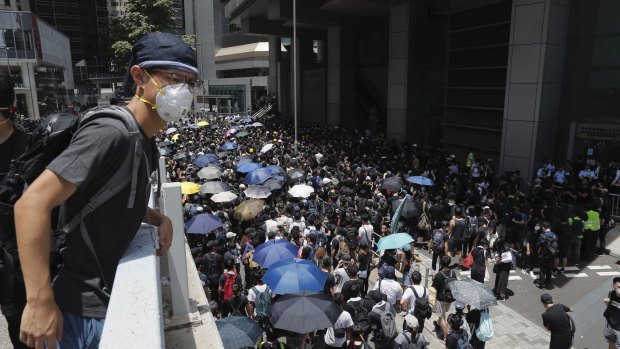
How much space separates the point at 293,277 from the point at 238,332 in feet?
5.21

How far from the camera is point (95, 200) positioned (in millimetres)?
1609

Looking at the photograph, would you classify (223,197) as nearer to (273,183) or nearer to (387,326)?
(273,183)

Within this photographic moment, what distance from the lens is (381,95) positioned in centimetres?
3653

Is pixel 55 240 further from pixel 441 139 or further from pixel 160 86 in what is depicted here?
pixel 441 139

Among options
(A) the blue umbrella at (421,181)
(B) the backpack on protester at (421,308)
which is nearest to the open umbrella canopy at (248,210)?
(B) the backpack on protester at (421,308)

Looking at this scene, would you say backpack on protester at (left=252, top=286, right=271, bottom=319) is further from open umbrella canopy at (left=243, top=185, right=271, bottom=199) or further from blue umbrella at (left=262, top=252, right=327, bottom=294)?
open umbrella canopy at (left=243, top=185, right=271, bottom=199)

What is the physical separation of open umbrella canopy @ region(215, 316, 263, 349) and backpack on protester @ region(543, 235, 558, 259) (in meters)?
7.96

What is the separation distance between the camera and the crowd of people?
7.41 metres

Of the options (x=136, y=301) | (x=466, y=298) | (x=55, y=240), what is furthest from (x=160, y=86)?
(x=466, y=298)

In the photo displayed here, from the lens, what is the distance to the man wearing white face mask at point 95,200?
1359mm

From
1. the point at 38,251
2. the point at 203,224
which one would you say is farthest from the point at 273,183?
the point at 38,251

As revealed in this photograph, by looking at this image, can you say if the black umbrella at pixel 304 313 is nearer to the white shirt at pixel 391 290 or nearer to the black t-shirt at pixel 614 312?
the white shirt at pixel 391 290

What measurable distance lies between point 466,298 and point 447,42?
884 inches

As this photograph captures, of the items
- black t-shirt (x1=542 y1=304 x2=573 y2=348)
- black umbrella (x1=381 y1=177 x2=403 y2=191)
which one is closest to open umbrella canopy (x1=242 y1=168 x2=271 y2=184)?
black umbrella (x1=381 y1=177 x2=403 y2=191)
